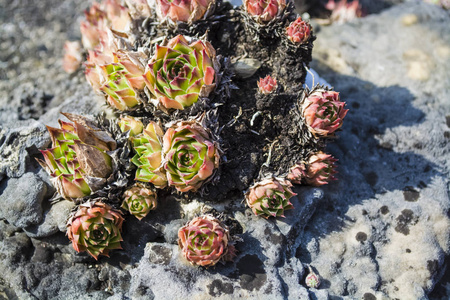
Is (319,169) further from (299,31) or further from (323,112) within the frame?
(299,31)

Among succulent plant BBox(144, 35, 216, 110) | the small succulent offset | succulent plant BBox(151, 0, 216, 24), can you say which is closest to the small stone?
succulent plant BBox(151, 0, 216, 24)

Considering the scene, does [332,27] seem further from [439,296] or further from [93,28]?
[439,296]

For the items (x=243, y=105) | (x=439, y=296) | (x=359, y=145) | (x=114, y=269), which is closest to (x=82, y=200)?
(x=114, y=269)

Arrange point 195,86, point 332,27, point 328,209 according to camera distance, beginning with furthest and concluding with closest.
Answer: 1. point 332,27
2. point 328,209
3. point 195,86

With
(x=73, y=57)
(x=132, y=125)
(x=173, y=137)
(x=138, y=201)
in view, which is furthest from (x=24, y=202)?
(x=73, y=57)

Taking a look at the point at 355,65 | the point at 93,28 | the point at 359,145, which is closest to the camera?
the point at 359,145

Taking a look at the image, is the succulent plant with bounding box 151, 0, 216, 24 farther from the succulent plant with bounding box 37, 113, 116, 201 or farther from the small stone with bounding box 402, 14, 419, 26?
the small stone with bounding box 402, 14, 419, 26

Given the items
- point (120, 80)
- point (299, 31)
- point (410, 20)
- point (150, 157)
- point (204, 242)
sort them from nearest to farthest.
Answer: point (204, 242) → point (150, 157) → point (120, 80) → point (299, 31) → point (410, 20)
